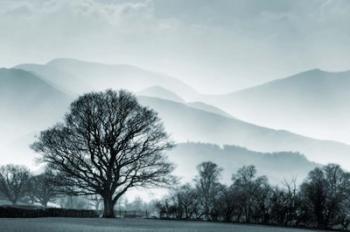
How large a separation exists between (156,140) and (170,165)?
3.21 metres

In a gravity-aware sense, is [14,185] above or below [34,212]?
above

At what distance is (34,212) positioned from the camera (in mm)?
41906

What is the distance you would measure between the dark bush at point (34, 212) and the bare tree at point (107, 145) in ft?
9.88

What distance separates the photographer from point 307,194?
4338 centimetres

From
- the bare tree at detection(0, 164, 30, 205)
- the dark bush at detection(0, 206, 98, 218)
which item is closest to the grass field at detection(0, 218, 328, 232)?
the dark bush at detection(0, 206, 98, 218)

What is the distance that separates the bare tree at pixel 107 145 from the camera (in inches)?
A: 1841

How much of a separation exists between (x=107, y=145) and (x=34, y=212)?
10006 mm

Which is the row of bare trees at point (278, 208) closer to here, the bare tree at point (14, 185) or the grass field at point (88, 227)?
the grass field at point (88, 227)

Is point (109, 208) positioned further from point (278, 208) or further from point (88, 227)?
point (88, 227)

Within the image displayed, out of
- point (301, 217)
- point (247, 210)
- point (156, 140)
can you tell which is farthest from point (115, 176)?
point (301, 217)

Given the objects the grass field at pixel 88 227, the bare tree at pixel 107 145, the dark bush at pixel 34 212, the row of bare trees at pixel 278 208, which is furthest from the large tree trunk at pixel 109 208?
the grass field at pixel 88 227

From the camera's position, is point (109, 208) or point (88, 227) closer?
point (88, 227)

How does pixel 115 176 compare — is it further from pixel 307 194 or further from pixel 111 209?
pixel 307 194

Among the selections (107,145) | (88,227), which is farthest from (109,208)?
(88,227)
